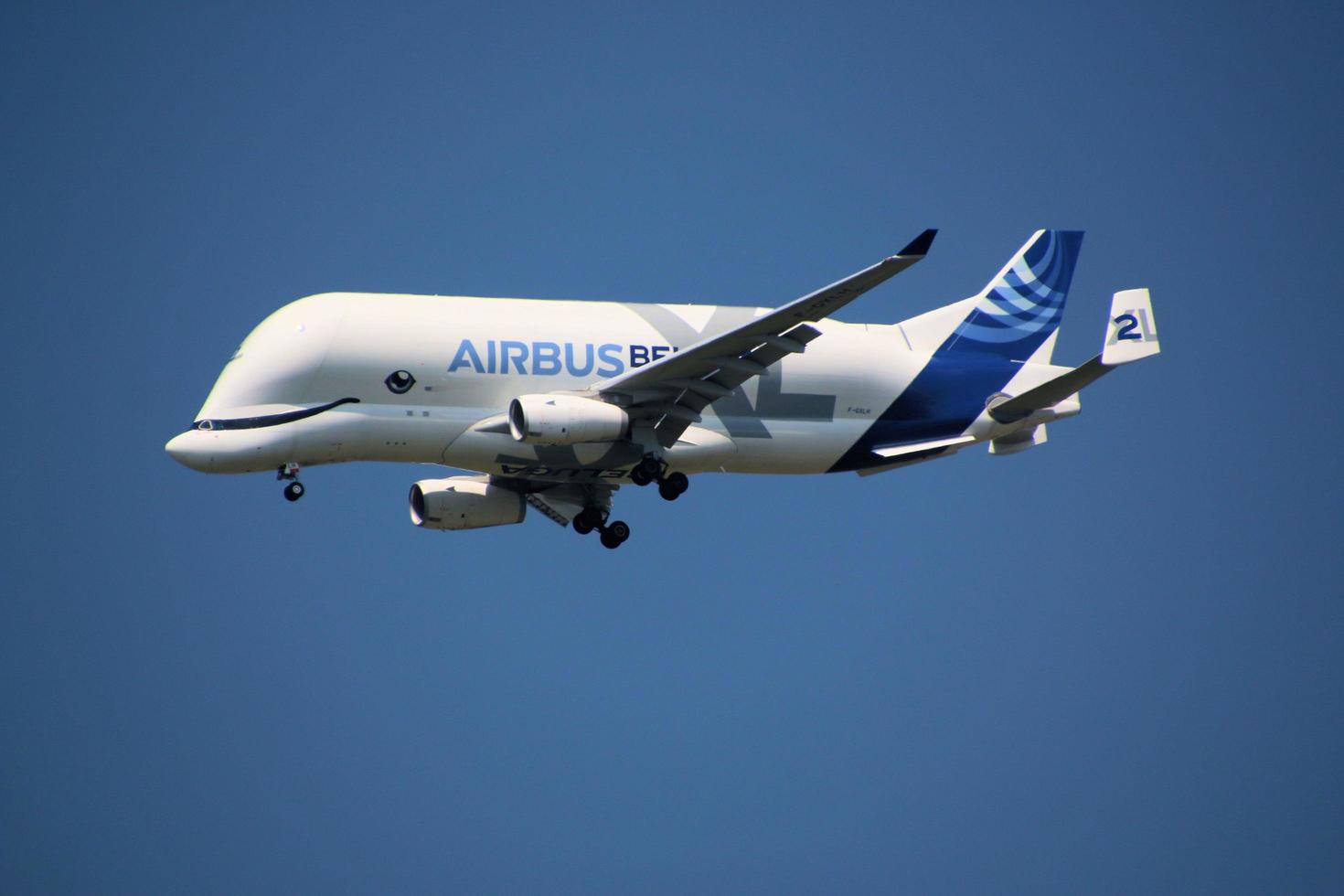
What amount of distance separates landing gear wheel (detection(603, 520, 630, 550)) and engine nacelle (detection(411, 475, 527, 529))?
→ 245 centimetres

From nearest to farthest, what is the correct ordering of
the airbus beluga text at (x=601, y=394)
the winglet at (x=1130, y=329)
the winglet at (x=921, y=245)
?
the winglet at (x=921, y=245), the airbus beluga text at (x=601, y=394), the winglet at (x=1130, y=329)

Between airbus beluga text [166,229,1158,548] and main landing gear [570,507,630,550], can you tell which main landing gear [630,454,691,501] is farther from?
main landing gear [570,507,630,550]

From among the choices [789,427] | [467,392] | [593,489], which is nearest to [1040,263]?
[789,427]

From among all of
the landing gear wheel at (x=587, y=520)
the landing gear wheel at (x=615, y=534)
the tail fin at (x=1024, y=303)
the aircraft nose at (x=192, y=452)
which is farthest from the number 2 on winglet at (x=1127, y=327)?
the aircraft nose at (x=192, y=452)

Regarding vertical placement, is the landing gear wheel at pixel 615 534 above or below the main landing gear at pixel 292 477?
below

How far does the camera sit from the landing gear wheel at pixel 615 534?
5356 cm

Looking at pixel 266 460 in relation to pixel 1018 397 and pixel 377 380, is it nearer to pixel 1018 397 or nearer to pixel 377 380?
pixel 377 380

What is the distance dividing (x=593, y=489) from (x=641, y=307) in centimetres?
558

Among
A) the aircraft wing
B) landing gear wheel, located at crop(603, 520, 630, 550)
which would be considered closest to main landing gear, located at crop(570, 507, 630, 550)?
landing gear wheel, located at crop(603, 520, 630, 550)

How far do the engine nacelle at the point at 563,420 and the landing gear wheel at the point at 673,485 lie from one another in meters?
3.08

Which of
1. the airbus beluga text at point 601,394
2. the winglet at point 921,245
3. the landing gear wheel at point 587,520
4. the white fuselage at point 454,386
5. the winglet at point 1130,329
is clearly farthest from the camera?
the landing gear wheel at point 587,520

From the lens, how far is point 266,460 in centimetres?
4784

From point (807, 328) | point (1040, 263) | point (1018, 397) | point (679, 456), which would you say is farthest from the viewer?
point (1040, 263)

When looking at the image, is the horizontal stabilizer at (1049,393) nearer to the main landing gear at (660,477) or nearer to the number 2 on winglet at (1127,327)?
the number 2 on winglet at (1127,327)
